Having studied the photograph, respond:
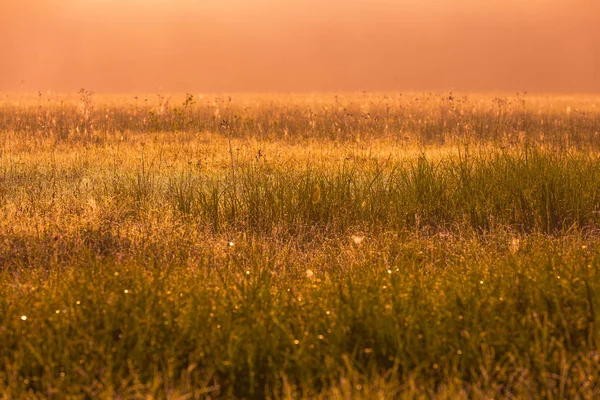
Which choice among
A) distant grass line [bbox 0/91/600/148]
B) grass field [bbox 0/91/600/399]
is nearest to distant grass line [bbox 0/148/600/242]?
grass field [bbox 0/91/600/399]

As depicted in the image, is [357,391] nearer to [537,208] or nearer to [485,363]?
[485,363]

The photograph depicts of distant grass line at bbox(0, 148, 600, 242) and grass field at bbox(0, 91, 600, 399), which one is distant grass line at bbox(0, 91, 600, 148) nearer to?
distant grass line at bbox(0, 148, 600, 242)

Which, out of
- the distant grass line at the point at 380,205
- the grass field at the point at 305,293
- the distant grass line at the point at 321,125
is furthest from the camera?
the distant grass line at the point at 321,125

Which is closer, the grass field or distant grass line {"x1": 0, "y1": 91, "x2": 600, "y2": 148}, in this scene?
the grass field

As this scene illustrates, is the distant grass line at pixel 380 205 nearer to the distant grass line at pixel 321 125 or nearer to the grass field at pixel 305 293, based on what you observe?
the grass field at pixel 305 293

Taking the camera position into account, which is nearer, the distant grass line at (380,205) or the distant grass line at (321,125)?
the distant grass line at (380,205)

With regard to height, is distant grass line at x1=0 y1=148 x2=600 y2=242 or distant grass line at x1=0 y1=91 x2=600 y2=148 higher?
distant grass line at x1=0 y1=91 x2=600 y2=148

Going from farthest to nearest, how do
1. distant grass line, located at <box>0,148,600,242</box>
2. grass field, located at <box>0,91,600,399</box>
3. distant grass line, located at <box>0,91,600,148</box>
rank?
distant grass line, located at <box>0,91,600,148</box> < distant grass line, located at <box>0,148,600,242</box> < grass field, located at <box>0,91,600,399</box>

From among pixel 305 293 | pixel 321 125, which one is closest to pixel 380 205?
pixel 305 293

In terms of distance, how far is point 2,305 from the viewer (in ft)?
13.2

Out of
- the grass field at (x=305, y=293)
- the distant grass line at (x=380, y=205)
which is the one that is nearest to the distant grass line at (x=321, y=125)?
the distant grass line at (x=380, y=205)

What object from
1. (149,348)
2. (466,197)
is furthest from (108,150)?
(149,348)

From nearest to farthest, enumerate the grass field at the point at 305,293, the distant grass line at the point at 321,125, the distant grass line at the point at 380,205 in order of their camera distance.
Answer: the grass field at the point at 305,293 → the distant grass line at the point at 380,205 → the distant grass line at the point at 321,125

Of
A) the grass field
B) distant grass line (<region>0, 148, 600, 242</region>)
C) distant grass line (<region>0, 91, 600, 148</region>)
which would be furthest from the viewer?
distant grass line (<region>0, 91, 600, 148</region>)
